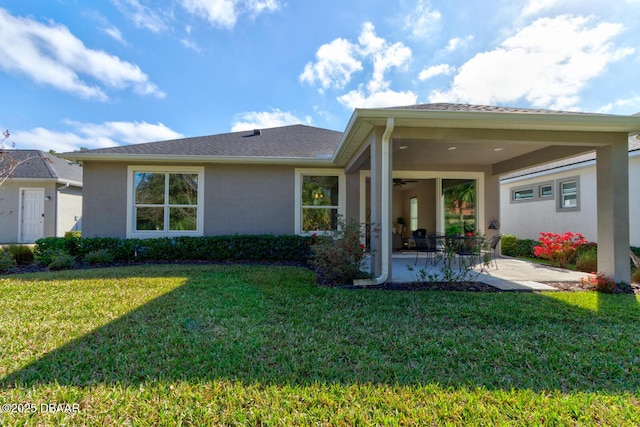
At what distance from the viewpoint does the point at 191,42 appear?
9.57m

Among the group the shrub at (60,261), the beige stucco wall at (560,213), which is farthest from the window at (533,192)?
the shrub at (60,261)

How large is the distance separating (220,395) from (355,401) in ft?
3.20

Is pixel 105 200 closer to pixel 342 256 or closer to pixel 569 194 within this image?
pixel 342 256

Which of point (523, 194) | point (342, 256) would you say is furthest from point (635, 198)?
point (342, 256)

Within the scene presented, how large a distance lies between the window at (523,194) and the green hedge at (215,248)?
9923 millimetres

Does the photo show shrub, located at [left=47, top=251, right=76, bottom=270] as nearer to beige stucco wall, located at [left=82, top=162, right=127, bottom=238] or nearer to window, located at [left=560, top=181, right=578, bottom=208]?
beige stucco wall, located at [left=82, top=162, right=127, bottom=238]

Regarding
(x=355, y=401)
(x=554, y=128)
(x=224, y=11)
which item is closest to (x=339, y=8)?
(x=224, y=11)

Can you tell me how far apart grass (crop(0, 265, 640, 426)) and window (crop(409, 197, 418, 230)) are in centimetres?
853

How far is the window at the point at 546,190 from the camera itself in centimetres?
1080

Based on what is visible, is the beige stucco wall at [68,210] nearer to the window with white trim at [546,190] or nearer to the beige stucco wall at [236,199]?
the beige stucco wall at [236,199]

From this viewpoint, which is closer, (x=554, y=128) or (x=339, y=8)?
(x=554, y=128)

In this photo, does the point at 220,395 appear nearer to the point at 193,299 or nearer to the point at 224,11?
the point at 193,299

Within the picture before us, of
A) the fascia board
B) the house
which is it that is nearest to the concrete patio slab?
the house

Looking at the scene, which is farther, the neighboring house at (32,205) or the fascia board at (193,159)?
the neighboring house at (32,205)
